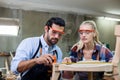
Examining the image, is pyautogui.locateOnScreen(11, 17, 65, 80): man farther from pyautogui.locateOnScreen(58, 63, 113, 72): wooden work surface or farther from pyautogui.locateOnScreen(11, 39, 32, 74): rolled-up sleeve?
pyautogui.locateOnScreen(58, 63, 113, 72): wooden work surface

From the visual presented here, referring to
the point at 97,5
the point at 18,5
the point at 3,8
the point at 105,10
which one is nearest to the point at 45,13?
the point at 18,5

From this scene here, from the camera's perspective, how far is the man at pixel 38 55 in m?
1.19

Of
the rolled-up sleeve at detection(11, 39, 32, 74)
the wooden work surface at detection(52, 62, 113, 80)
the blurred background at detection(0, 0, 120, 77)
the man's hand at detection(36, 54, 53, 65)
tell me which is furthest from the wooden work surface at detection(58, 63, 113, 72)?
the blurred background at detection(0, 0, 120, 77)

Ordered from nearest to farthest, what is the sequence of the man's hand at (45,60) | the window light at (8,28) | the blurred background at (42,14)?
the man's hand at (45,60)
the window light at (8,28)
the blurred background at (42,14)

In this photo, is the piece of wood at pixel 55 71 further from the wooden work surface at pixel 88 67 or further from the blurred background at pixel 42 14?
the blurred background at pixel 42 14

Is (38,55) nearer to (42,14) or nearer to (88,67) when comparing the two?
(88,67)

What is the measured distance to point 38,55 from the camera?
1.26 metres

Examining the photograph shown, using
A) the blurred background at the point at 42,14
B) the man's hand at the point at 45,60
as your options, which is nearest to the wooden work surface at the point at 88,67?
the man's hand at the point at 45,60

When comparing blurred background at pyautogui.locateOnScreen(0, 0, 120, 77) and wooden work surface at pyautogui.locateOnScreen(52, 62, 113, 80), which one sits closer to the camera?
wooden work surface at pyautogui.locateOnScreen(52, 62, 113, 80)

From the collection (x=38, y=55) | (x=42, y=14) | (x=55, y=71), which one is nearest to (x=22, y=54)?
(x=38, y=55)

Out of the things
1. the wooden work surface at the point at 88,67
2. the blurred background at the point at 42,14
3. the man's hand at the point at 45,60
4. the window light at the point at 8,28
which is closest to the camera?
the wooden work surface at the point at 88,67

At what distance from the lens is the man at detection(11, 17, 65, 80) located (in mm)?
1193

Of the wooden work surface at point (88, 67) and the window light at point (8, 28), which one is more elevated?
the window light at point (8, 28)

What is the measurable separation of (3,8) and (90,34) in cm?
176
